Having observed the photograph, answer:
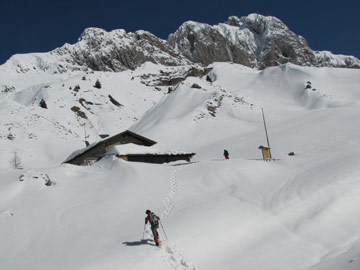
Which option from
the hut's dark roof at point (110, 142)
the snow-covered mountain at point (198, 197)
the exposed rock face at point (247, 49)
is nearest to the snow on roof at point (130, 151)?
the snow-covered mountain at point (198, 197)

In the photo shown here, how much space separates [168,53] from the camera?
161m

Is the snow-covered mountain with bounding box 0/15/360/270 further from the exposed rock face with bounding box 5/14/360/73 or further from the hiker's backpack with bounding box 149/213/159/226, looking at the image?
the exposed rock face with bounding box 5/14/360/73

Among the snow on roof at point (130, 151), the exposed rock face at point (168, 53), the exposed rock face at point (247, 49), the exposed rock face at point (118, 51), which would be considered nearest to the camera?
the snow on roof at point (130, 151)

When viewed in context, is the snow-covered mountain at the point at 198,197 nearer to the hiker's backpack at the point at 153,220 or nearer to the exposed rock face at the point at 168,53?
the hiker's backpack at the point at 153,220

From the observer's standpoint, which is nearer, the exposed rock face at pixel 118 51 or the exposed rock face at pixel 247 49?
the exposed rock face at pixel 118 51

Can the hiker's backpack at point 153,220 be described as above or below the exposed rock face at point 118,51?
below

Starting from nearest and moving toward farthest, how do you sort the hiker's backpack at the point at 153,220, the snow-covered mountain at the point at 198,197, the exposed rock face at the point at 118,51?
the snow-covered mountain at the point at 198,197, the hiker's backpack at the point at 153,220, the exposed rock face at the point at 118,51

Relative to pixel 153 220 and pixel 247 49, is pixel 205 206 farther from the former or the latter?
pixel 247 49

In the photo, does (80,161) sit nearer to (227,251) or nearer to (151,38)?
(227,251)

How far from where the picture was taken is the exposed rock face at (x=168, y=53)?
14475cm

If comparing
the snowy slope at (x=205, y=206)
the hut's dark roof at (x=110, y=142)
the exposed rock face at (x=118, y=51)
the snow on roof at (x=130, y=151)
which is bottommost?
the snowy slope at (x=205, y=206)

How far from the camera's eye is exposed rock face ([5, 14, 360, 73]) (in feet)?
475

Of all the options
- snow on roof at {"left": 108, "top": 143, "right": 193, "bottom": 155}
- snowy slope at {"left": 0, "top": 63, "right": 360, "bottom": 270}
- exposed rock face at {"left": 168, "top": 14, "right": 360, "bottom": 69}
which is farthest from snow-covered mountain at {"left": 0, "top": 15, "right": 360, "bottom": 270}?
exposed rock face at {"left": 168, "top": 14, "right": 360, "bottom": 69}

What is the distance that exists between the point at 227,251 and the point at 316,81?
70.4 meters
